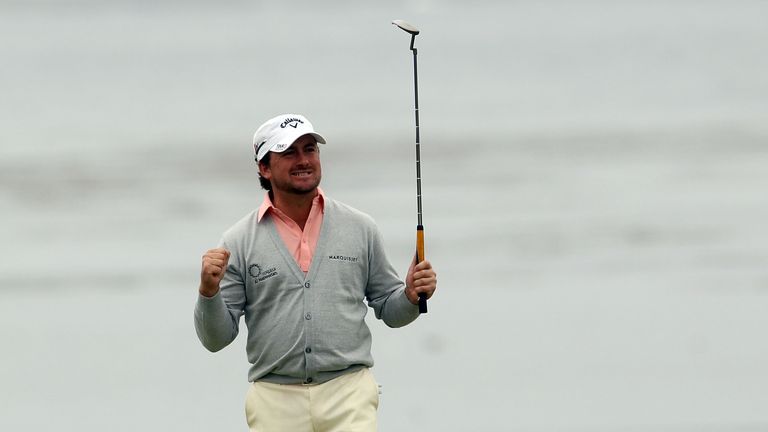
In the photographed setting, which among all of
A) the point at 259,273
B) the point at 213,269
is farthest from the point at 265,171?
the point at 213,269

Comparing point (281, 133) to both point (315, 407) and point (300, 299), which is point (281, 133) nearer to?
point (300, 299)

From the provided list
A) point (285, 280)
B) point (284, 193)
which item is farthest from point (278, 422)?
point (284, 193)

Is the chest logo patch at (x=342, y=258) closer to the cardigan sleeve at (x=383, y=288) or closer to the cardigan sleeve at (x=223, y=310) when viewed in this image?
the cardigan sleeve at (x=383, y=288)

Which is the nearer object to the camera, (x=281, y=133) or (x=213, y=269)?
(x=213, y=269)

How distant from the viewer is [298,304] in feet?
10.8

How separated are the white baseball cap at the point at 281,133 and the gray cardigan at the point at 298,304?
0.57ft

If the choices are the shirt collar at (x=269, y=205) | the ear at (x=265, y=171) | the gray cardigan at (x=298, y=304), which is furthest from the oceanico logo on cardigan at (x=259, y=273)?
the ear at (x=265, y=171)

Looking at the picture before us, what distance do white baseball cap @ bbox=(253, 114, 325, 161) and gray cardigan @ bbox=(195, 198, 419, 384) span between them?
0.57ft

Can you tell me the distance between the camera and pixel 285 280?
331 cm

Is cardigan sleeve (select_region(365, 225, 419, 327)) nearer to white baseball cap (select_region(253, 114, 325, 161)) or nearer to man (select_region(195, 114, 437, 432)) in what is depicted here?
man (select_region(195, 114, 437, 432))

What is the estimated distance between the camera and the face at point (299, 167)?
331cm

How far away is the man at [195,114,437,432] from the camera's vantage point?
3303 mm

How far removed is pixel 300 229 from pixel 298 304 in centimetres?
19

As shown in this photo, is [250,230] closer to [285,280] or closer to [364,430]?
[285,280]
